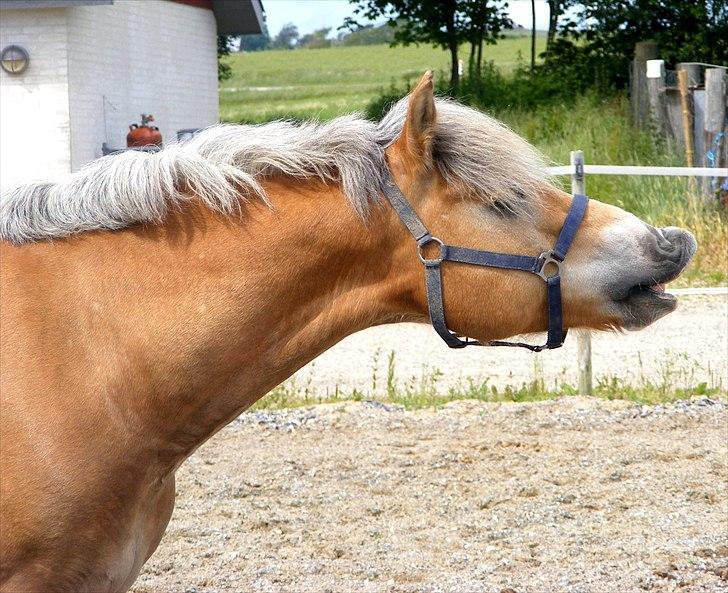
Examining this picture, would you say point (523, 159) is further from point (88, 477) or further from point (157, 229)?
point (88, 477)

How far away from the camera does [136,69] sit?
15547 mm

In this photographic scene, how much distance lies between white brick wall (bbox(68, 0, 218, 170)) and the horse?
11.6m

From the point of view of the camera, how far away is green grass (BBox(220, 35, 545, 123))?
31.9 metres

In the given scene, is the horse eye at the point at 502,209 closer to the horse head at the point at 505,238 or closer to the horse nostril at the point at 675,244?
the horse head at the point at 505,238

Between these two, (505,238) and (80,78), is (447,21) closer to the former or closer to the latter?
(80,78)

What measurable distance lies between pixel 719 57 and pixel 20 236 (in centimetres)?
1631

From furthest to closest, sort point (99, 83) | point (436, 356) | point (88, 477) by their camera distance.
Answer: point (99, 83)
point (436, 356)
point (88, 477)

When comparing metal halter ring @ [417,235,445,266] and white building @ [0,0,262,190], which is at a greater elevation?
white building @ [0,0,262,190]

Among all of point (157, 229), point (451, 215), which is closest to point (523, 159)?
point (451, 215)

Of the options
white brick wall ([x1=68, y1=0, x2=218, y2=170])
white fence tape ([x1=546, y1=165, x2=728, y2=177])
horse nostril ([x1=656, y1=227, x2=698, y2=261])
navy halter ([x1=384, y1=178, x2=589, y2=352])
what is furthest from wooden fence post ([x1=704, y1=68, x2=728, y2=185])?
navy halter ([x1=384, y1=178, x2=589, y2=352])

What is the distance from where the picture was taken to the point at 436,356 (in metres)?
8.27

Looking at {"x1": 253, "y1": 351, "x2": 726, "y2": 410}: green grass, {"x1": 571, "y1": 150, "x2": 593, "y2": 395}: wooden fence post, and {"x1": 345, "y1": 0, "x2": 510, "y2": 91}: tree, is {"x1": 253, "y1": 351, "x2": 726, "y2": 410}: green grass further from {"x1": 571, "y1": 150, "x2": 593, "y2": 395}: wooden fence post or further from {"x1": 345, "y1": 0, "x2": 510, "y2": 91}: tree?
{"x1": 345, "y1": 0, "x2": 510, "y2": 91}: tree

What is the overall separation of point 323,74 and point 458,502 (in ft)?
134

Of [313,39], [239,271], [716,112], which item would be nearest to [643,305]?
[239,271]
